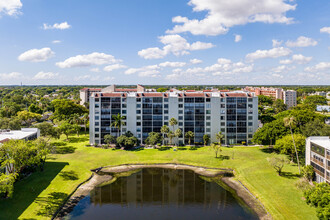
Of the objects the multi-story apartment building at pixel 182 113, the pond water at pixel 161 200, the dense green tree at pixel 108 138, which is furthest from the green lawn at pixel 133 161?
the multi-story apartment building at pixel 182 113

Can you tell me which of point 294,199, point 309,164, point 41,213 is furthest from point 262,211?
point 41,213

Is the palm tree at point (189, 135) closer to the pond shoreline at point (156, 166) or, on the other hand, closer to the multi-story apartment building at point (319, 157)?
the pond shoreline at point (156, 166)

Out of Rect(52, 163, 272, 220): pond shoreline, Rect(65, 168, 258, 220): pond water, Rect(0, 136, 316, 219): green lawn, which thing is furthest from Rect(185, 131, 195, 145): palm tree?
Rect(65, 168, 258, 220): pond water

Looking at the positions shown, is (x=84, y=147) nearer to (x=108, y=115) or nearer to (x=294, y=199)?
(x=108, y=115)

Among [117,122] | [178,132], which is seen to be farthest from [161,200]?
[117,122]

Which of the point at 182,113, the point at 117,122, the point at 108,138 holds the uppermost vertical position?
the point at 182,113

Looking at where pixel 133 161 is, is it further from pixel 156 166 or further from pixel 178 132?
pixel 178 132

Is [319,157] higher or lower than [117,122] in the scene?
lower
